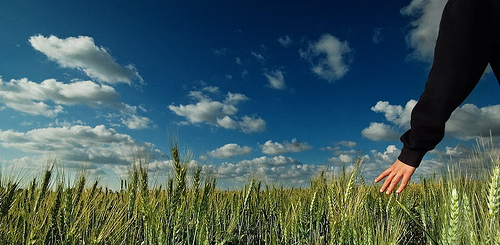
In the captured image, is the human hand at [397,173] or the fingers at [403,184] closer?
the fingers at [403,184]

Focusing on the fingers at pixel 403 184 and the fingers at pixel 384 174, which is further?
the fingers at pixel 384 174

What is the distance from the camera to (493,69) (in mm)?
2537

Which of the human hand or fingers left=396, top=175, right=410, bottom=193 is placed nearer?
fingers left=396, top=175, right=410, bottom=193

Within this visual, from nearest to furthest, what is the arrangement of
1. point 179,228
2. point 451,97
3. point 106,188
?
point 451,97
point 179,228
point 106,188

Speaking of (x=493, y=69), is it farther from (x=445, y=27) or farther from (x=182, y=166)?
(x=182, y=166)

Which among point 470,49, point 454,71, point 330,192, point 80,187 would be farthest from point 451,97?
point 80,187

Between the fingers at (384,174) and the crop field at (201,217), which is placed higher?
the fingers at (384,174)

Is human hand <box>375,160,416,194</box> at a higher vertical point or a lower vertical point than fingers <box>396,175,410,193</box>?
higher

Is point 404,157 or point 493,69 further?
point 493,69

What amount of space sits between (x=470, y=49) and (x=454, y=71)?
17 cm

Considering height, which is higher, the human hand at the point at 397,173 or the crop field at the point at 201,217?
the human hand at the point at 397,173

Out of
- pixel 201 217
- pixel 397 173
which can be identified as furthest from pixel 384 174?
pixel 201 217

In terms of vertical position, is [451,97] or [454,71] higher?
[454,71]

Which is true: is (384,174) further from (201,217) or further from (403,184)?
(201,217)
